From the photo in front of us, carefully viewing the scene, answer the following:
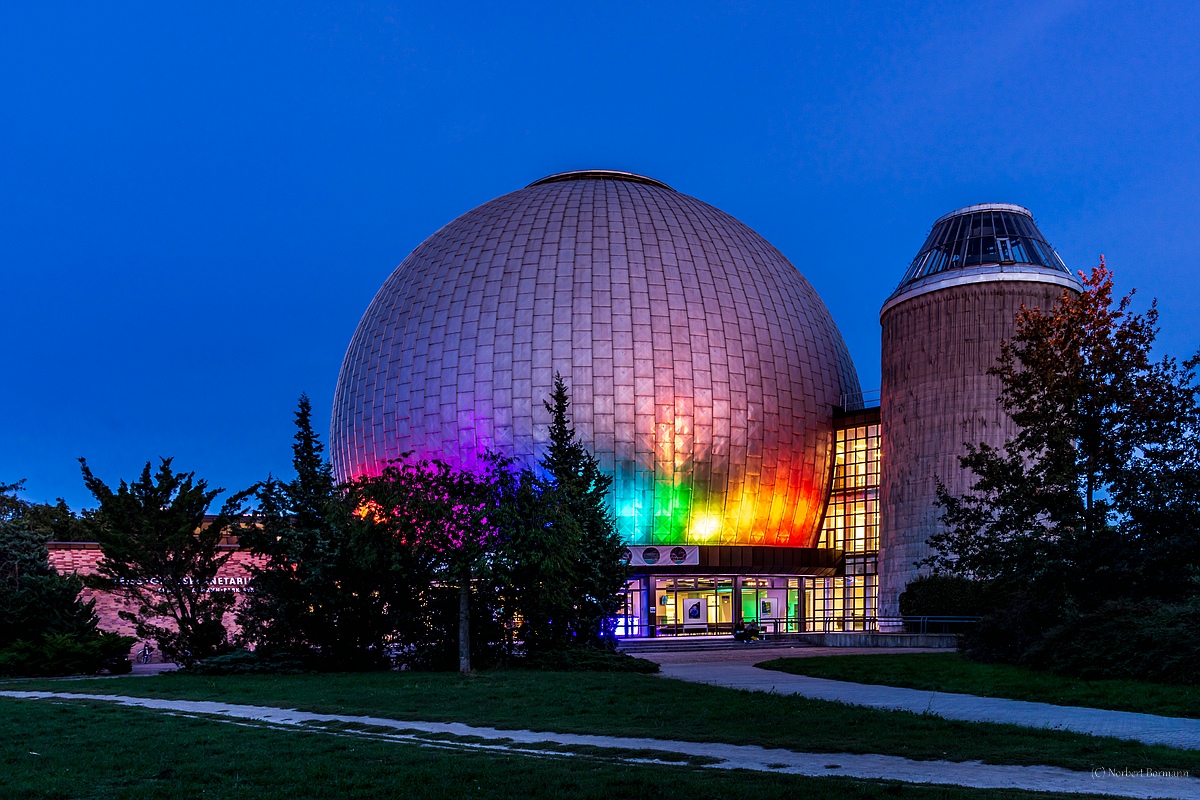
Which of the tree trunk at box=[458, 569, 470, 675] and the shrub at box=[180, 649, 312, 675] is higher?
the tree trunk at box=[458, 569, 470, 675]

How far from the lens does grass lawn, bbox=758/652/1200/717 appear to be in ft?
60.8

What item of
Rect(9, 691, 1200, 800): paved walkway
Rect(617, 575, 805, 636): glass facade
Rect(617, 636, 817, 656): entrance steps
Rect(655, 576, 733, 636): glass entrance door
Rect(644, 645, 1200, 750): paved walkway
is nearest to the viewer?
Rect(9, 691, 1200, 800): paved walkway

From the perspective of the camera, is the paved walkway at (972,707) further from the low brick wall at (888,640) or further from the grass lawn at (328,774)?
the low brick wall at (888,640)

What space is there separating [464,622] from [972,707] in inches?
546

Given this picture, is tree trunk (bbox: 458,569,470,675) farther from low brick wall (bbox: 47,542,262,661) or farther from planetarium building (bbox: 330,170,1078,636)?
planetarium building (bbox: 330,170,1078,636)

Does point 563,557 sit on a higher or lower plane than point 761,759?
higher

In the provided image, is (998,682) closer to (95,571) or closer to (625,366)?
(625,366)

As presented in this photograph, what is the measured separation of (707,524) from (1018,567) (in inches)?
893

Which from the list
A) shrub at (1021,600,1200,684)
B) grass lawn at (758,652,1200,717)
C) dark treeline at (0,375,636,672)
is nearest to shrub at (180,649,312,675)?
dark treeline at (0,375,636,672)

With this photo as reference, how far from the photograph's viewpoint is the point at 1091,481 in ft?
90.9

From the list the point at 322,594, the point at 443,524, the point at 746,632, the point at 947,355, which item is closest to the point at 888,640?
the point at 746,632

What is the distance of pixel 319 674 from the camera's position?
1087 inches

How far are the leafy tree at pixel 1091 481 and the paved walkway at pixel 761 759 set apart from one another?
574 inches

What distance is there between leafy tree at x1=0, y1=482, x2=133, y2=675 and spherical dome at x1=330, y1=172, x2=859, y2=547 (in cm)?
1454
